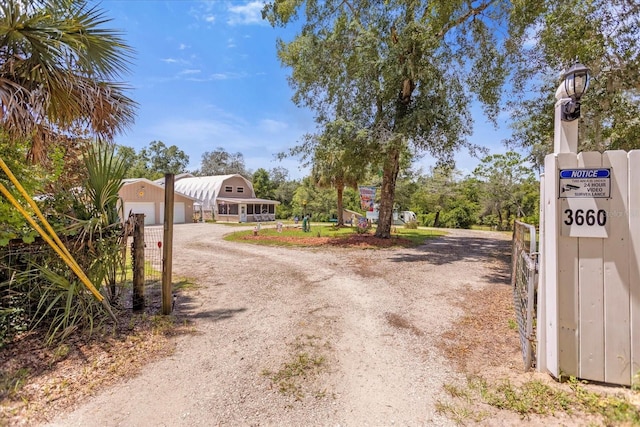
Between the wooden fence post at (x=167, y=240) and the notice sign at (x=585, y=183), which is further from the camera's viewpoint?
the wooden fence post at (x=167, y=240)

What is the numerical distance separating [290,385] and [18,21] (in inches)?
182

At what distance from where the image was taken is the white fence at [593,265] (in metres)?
2.60

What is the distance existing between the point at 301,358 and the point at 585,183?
3067mm

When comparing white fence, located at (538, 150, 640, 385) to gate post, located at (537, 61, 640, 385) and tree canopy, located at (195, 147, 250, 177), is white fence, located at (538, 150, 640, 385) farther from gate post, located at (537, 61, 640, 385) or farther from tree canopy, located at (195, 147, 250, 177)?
tree canopy, located at (195, 147, 250, 177)

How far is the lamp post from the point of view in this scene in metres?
2.71

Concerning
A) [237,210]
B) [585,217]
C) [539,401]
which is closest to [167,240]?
[539,401]

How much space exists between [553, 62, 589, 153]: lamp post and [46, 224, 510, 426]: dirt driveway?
234cm

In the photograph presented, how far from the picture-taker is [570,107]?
110 inches

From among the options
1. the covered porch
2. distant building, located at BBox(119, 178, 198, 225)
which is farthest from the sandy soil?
the covered porch

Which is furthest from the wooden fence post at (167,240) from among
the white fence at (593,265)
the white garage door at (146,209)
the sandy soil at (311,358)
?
the white garage door at (146,209)

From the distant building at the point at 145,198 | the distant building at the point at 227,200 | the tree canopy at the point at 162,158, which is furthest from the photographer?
the tree canopy at the point at 162,158

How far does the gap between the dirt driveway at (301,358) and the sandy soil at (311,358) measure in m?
0.01

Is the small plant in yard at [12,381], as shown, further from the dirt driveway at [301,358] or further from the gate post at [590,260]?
the gate post at [590,260]

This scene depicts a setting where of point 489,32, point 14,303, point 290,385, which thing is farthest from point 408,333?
point 489,32
